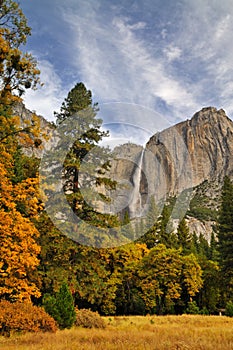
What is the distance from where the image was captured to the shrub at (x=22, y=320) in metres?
10.9

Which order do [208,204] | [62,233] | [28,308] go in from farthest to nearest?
[208,204] < [62,233] < [28,308]

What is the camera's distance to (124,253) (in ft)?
114

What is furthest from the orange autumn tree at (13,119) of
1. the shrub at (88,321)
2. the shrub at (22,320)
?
the shrub at (88,321)

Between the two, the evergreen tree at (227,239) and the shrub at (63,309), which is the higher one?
the evergreen tree at (227,239)

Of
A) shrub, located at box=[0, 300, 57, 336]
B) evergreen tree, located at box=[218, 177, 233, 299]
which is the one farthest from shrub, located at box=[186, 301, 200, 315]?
shrub, located at box=[0, 300, 57, 336]

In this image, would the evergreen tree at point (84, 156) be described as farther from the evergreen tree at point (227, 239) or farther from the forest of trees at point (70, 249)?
the evergreen tree at point (227, 239)

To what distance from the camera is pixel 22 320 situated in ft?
36.6

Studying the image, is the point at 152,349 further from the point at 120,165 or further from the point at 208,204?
the point at 208,204

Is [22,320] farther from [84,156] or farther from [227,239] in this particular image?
[227,239]

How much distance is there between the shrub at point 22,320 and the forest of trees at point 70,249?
1.43 m

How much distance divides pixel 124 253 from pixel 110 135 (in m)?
17.1

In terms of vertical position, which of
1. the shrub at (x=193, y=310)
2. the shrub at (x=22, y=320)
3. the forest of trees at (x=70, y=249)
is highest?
the forest of trees at (x=70, y=249)

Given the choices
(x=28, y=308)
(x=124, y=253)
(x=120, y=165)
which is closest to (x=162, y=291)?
(x=124, y=253)

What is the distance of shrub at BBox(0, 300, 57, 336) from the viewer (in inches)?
429
